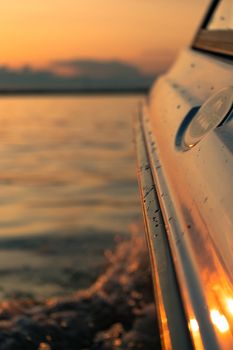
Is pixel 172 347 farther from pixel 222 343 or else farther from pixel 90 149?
pixel 90 149

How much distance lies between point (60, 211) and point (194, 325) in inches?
213

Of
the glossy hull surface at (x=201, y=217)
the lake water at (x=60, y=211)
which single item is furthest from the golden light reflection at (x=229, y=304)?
the lake water at (x=60, y=211)

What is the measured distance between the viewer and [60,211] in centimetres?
662

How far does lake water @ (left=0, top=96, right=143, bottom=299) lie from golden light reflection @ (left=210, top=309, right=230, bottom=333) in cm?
296

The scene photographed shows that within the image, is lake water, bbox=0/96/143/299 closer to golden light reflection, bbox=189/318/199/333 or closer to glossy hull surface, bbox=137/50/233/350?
glossy hull surface, bbox=137/50/233/350

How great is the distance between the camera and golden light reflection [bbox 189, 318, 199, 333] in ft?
4.10

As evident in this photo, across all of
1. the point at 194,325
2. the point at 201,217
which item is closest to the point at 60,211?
the point at 201,217

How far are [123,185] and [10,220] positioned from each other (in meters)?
2.47

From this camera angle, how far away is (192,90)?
9.70 ft

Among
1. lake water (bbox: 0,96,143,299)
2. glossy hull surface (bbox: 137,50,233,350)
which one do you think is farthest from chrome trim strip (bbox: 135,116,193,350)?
lake water (bbox: 0,96,143,299)

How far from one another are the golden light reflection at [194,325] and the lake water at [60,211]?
289 cm

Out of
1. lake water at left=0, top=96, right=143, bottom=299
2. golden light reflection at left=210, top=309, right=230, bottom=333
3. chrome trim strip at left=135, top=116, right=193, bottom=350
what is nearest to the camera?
golden light reflection at left=210, top=309, right=230, bottom=333

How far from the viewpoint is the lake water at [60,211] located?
14.8ft

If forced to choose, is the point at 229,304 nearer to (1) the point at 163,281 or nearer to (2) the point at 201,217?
(1) the point at 163,281
